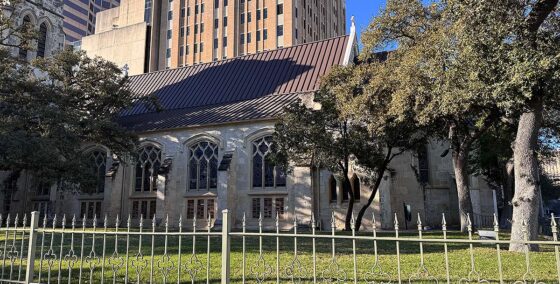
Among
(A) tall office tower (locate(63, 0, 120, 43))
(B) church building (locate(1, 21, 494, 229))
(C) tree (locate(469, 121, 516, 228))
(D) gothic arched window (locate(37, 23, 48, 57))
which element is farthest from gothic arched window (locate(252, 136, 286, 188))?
(A) tall office tower (locate(63, 0, 120, 43))

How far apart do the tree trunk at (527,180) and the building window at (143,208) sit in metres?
23.1

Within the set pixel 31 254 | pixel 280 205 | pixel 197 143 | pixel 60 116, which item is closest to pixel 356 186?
pixel 280 205

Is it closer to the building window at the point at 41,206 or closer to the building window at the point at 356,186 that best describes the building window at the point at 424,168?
the building window at the point at 356,186

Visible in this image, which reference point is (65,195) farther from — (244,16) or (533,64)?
(244,16)

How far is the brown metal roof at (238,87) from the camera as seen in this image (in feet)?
89.2

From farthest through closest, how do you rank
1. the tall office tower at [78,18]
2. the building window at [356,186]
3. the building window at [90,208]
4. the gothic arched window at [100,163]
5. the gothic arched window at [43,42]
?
the tall office tower at [78,18], the gothic arched window at [43,42], the gothic arched window at [100,163], the building window at [90,208], the building window at [356,186]

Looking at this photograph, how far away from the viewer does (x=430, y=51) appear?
14414 millimetres

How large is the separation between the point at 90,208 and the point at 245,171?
13.4m

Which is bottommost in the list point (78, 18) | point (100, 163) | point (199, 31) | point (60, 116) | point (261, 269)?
point (261, 269)

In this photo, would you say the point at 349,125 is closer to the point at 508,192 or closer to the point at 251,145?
the point at 251,145

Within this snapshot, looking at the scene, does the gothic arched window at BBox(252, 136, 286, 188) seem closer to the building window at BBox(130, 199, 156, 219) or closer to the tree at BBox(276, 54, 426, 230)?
the tree at BBox(276, 54, 426, 230)

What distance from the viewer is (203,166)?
26891 mm

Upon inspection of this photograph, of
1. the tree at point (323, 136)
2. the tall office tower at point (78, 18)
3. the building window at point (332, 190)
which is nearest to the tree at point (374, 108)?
the tree at point (323, 136)

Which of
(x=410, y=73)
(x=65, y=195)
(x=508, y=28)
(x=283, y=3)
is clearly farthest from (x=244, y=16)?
(x=508, y=28)
